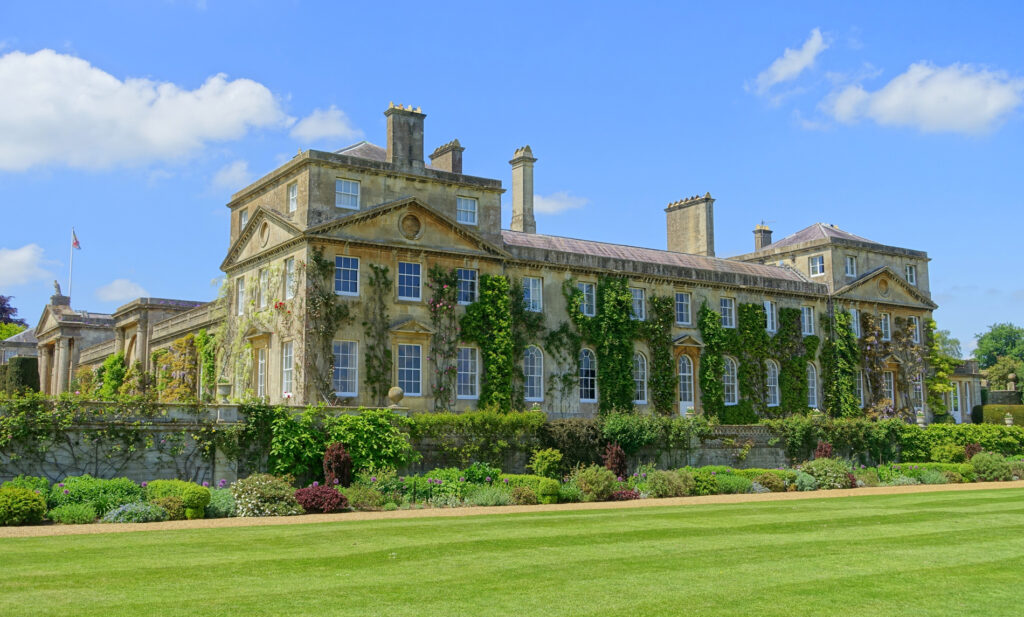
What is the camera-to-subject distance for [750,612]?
966 cm

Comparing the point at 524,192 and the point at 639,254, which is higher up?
the point at 524,192

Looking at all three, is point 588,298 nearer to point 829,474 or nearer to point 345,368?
point 345,368

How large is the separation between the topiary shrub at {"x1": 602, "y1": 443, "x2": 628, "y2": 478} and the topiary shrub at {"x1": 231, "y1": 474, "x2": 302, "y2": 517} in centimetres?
1082

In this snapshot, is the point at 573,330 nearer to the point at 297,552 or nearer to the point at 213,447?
the point at 213,447

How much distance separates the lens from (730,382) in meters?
40.1

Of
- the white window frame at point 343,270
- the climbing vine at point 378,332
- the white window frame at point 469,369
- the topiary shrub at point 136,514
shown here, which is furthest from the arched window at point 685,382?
the topiary shrub at point 136,514

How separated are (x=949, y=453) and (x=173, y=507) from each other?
28.8 meters

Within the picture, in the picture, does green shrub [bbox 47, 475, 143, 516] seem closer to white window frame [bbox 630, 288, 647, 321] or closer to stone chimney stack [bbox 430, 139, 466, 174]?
stone chimney stack [bbox 430, 139, 466, 174]

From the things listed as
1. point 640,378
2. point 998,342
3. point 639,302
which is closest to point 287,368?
point 640,378

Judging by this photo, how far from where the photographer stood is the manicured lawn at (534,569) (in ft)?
32.4

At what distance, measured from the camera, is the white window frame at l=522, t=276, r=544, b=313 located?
3450cm

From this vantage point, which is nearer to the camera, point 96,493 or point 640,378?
point 96,493

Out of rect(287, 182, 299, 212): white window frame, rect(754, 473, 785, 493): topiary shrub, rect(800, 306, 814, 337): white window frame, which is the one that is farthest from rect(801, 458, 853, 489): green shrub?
rect(287, 182, 299, 212): white window frame

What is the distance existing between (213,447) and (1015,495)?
66.9 ft
